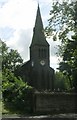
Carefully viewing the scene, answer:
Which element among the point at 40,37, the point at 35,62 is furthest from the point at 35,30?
the point at 35,62

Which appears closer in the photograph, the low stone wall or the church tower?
the low stone wall

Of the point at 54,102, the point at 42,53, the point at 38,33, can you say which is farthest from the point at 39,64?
the point at 54,102

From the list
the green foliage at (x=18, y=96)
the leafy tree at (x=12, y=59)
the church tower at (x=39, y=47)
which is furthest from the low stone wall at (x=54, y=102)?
the church tower at (x=39, y=47)

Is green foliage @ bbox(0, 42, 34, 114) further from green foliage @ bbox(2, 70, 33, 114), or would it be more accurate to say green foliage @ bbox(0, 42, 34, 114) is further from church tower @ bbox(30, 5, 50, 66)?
church tower @ bbox(30, 5, 50, 66)

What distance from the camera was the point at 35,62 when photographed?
99875mm

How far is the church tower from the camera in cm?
9850

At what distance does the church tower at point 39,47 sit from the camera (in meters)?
98.5

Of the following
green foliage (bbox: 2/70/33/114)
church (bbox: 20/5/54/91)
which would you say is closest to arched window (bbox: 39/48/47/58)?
church (bbox: 20/5/54/91)

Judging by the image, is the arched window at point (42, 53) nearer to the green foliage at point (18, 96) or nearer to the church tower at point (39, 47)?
the church tower at point (39, 47)

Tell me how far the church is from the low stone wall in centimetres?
6110

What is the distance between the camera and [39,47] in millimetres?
100312

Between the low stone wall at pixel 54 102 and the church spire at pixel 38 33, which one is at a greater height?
the church spire at pixel 38 33

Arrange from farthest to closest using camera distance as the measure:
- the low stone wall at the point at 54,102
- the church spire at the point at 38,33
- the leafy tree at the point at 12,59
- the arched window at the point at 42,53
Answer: the arched window at the point at 42,53, the church spire at the point at 38,33, the leafy tree at the point at 12,59, the low stone wall at the point at 54,102

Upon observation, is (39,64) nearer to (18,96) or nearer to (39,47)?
(39,47)
